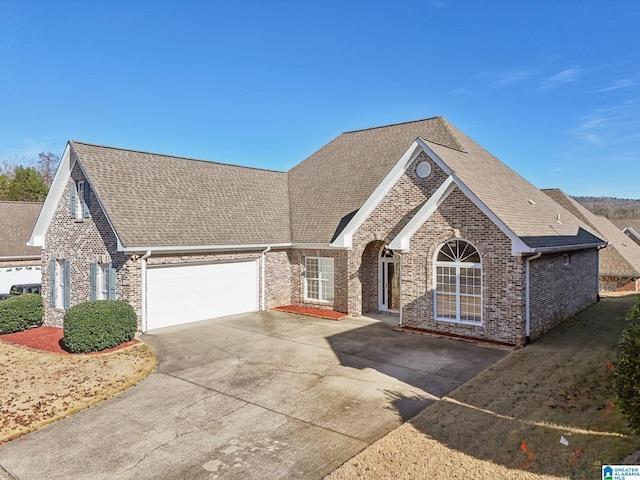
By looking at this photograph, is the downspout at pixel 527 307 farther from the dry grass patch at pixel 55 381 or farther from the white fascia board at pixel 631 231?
the white fascia board at pixel 631 231

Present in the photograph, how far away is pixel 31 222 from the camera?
98.0ft

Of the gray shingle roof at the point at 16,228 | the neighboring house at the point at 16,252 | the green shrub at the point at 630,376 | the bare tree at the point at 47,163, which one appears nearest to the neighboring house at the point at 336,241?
the green shrub at the point at 630,376

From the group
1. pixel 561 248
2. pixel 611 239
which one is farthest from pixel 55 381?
pixel 611 239

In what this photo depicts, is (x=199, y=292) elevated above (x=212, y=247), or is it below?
below

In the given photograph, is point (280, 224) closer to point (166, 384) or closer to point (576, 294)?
point (166, 384)

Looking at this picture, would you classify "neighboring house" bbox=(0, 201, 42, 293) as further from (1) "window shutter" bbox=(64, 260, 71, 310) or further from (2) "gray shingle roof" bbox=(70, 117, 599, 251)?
(2) "gray shingle roof" bbox=(70, 117, 599, 251)

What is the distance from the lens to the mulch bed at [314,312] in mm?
17366

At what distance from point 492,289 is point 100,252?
1339cm

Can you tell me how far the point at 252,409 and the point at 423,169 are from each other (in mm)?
10347

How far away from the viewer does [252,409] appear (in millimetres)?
8547

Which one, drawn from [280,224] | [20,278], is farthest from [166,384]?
[20,278]

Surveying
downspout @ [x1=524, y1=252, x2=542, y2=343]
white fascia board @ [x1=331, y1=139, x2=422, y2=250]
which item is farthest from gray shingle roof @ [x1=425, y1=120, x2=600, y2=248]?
white fascia board @ [x1=331, y1=139, x2=422, y2=250]

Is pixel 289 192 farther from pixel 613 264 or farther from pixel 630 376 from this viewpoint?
pixel 613 264

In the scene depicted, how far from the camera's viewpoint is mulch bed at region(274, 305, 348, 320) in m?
17.4
